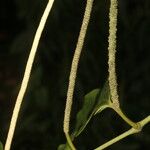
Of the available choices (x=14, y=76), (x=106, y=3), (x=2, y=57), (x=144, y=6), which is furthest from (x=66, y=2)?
(x=2, y=57)

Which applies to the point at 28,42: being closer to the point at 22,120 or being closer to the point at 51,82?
the point at 51,82

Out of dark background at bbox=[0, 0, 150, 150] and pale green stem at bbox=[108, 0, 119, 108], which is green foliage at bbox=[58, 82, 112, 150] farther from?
dark background at bbox=[0, 0, 150, 150]

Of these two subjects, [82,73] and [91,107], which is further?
[82,73]

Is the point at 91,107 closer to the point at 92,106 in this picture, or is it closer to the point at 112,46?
the point at 92,106

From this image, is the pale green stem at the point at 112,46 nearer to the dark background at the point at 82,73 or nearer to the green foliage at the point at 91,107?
the green foliage at the point at 91,107

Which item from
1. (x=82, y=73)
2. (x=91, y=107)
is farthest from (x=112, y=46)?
(x=82, y=73)

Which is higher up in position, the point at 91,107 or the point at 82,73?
the point at 91,107
